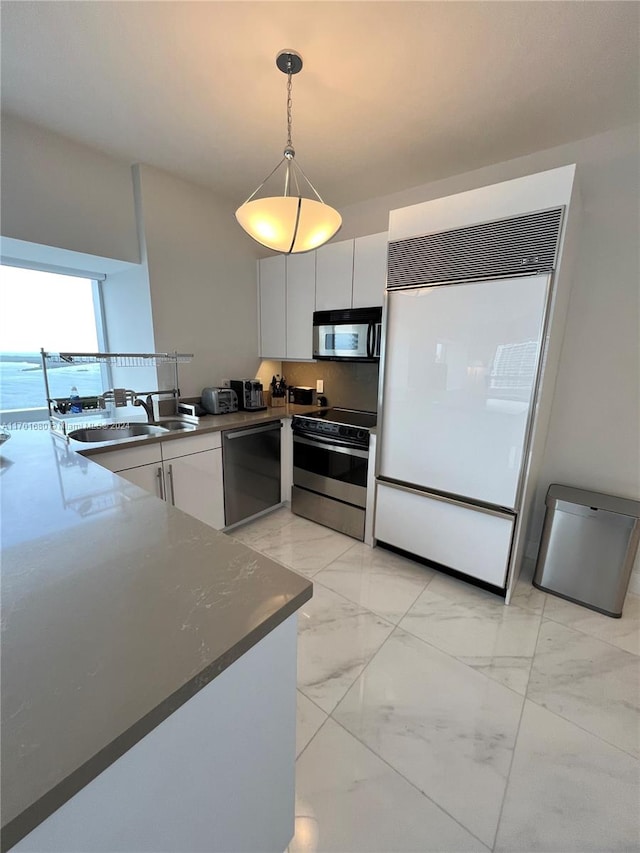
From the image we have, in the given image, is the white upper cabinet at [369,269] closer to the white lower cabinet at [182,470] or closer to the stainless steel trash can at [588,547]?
the white lower cabinet at [182,470]

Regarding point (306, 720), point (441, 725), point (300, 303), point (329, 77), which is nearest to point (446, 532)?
point (441, 725)

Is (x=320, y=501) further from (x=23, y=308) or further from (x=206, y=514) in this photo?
(x=23, y=308)

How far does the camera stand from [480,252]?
187 centimetres

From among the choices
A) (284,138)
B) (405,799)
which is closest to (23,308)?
(284,138)

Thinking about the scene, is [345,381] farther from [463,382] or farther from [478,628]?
[478,628]

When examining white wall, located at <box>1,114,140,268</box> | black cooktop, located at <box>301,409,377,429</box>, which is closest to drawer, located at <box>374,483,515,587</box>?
black cooktop, located at <box>301,409,377,429</box>

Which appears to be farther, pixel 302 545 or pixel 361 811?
pixel 302 545

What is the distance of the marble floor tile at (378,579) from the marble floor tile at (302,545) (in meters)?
0.08

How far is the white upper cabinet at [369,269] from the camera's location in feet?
8.27

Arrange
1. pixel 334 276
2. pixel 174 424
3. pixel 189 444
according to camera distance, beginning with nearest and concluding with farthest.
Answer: pixel 189 444, pixel 174 424, pixel 334 276

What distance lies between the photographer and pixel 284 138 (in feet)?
7.06

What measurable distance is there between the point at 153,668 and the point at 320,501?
92.7 inches

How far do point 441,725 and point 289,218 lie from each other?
214 cm

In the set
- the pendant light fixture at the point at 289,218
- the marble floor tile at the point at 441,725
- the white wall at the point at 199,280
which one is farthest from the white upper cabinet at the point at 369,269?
the marble floor tile at the point at 441,725
